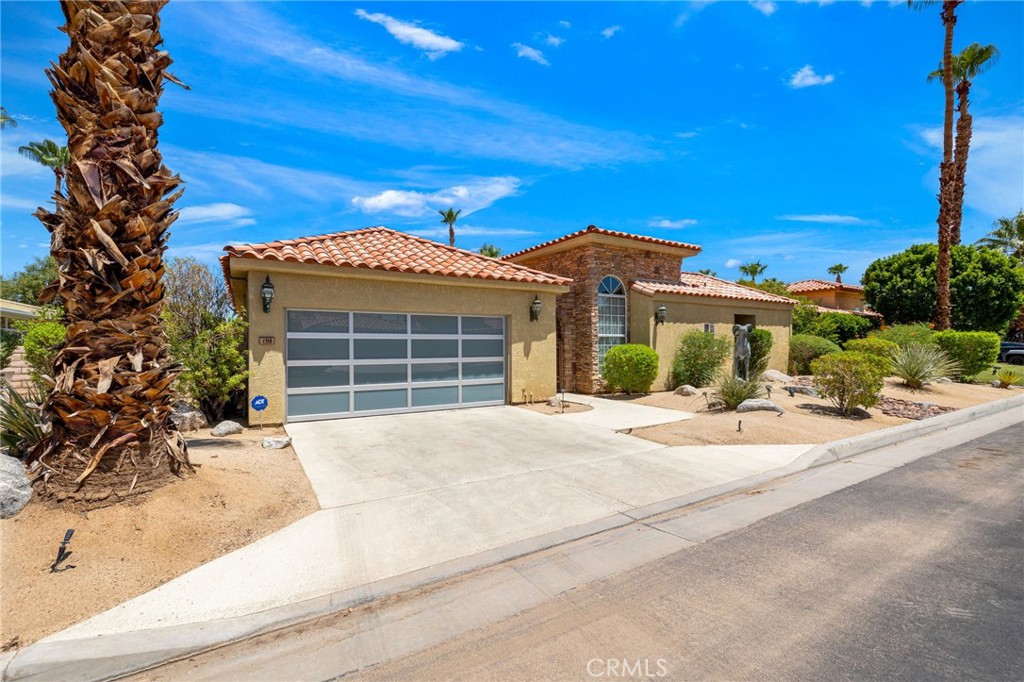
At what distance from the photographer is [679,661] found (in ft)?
9.53

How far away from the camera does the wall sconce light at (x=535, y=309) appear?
12.9 metres

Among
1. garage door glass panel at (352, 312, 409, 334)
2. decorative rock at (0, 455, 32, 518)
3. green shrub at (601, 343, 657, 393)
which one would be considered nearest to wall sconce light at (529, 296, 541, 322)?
green shrub at (601, 343, 657, 393)

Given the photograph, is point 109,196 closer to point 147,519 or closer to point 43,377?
point 43,377

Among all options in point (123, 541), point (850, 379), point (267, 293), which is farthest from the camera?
point (850, 379)

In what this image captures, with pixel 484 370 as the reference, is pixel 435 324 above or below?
above

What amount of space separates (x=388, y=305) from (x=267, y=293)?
2502 millimetres

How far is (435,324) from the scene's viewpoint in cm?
1172

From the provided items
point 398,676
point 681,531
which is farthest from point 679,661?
point 681,531

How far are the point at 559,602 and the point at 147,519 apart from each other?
146 inches

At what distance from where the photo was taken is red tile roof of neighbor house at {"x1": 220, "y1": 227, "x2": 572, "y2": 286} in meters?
9.81

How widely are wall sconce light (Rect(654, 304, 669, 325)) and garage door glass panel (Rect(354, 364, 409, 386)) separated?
26.6 feet

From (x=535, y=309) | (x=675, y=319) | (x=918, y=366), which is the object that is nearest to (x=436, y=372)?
(x=535, y=309)

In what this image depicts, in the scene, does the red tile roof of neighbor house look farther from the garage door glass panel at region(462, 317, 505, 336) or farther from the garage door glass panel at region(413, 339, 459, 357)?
the garage door glass panel at region(413, 339, 459, 357)

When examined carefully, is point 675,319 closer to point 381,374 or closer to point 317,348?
point 381,374
